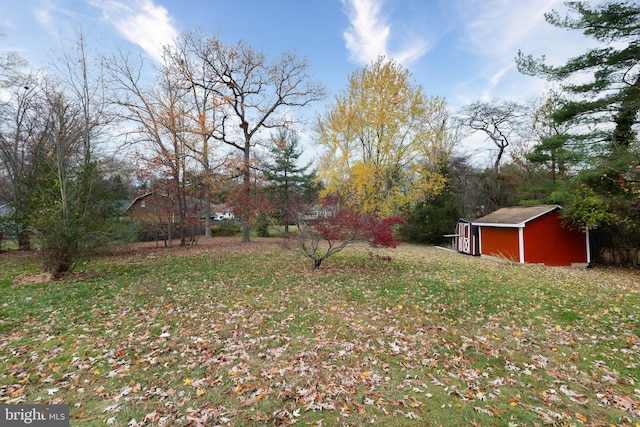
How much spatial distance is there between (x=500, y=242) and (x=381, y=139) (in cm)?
836

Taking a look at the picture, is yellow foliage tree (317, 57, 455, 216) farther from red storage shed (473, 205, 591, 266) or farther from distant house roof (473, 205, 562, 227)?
red storage shed (473, 205, 591, 266)

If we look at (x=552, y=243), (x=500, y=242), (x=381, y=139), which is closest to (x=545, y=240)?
(x=552, y=243)

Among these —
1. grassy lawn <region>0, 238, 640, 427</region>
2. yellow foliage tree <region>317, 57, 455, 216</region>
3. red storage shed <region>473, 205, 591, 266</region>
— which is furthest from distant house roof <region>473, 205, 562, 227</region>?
grassy lawn <region>0, 238, 640, 427</region>

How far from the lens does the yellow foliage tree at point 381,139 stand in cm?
1543

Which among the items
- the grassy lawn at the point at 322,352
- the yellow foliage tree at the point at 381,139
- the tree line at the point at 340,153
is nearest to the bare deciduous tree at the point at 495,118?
the tree line at the point at 340,153

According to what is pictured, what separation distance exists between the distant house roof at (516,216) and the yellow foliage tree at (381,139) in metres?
3.28

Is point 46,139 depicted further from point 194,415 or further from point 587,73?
point 587,73

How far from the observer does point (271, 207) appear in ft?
52.7

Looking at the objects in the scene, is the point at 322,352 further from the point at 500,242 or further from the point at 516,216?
the point at 516,216

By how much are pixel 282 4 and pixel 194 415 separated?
13117 mm

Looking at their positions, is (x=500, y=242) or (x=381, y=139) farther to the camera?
(x=381, y=139)

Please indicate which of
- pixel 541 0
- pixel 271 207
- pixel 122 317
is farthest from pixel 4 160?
pixel 541 0

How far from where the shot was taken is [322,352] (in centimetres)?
392

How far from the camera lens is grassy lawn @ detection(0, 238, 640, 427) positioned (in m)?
2.76
